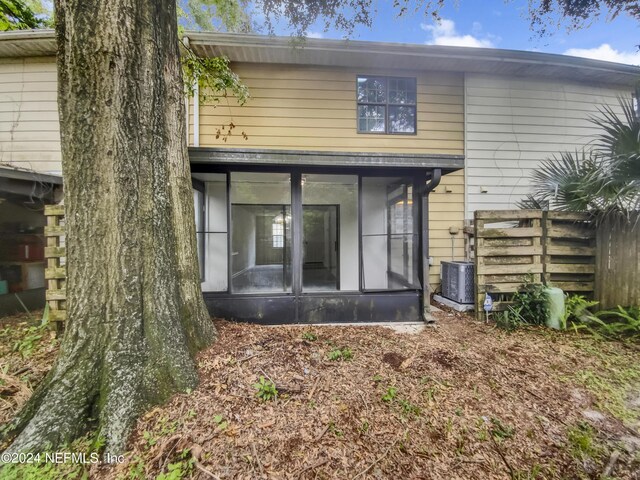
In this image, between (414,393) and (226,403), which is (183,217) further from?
(414,393)

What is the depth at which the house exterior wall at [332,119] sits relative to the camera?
5391 mm

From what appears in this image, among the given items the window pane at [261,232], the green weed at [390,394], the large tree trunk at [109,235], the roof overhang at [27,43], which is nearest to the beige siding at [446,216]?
the window pane at [261,232]

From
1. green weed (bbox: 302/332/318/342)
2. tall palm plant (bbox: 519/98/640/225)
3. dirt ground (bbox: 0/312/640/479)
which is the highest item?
tall palm plant (bbox: 519/98/640/225)

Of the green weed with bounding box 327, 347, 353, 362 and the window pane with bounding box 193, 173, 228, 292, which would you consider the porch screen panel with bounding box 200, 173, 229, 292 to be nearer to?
the window pane with bounding box 193, 173, 228, 292

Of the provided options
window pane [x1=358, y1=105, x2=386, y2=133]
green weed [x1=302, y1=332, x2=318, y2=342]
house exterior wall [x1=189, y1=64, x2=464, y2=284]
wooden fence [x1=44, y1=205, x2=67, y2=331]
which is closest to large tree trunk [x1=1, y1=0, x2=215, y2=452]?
green weed [x1=302, y1=332, x2=318, y2=342]

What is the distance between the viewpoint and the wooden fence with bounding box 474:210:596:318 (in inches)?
155

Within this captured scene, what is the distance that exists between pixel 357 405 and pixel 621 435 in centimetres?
191

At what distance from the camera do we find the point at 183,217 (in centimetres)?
243

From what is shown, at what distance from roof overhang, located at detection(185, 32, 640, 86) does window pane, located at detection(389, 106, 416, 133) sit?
0.89 meters

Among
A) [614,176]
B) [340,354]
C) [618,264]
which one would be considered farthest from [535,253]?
[340,354]

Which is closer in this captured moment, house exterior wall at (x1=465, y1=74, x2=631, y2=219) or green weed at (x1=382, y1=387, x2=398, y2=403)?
green weed at (x1=382, y1=387, x2=398, y2=403)

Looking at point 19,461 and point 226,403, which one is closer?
point 19,461

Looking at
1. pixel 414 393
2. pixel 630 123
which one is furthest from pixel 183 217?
pixel 630 123

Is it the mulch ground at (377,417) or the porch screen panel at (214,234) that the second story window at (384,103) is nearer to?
the porch screen panel at (214,234)
